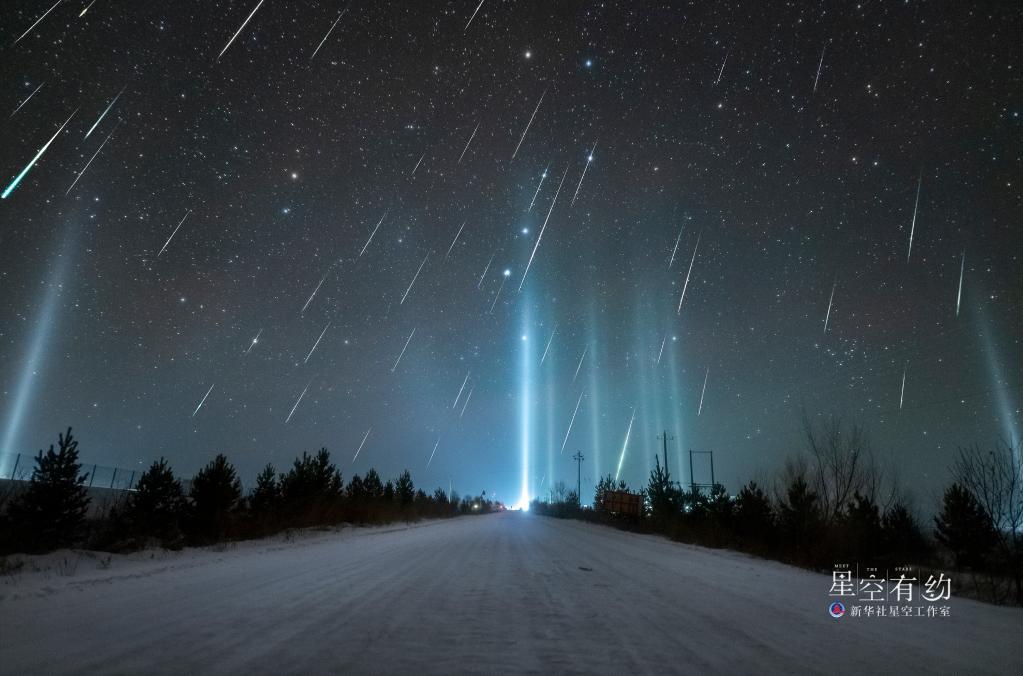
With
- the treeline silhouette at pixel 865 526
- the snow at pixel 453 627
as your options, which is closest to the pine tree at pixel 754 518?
the treeline silhouette at pixel 865 526

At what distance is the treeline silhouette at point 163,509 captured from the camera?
12.5m

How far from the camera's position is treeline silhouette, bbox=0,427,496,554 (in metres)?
12.5

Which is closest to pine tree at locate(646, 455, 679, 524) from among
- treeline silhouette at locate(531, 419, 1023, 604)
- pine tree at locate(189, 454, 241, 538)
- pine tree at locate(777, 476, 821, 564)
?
treeline silhouette at locate(531, 419, 1023, 604)

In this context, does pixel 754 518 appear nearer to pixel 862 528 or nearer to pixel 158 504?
pixel 862 528

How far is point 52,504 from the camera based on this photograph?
1285 centimetres

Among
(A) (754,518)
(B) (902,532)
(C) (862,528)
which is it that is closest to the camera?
(C) (862,528)

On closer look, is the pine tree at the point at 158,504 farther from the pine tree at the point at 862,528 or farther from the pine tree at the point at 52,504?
the pine tree at the point at 862,528

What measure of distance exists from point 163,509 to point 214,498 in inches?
62.2

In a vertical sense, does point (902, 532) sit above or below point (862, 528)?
below

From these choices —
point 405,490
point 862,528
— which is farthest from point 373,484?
point 862,528

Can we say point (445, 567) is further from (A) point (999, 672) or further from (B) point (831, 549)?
(B) point (831, 549)

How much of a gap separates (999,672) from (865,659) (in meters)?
1.04

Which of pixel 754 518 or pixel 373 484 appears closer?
pixel 754 518

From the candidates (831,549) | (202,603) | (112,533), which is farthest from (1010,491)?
(112,533)
